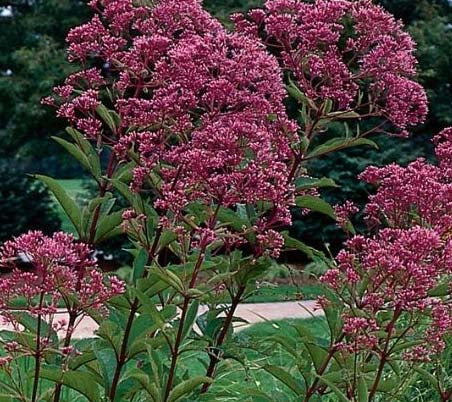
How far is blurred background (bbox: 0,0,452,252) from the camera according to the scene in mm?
10992

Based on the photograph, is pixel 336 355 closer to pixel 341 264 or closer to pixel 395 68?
pixel 341 264

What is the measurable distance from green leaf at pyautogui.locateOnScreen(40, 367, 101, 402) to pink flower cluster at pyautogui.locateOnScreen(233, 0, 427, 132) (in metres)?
1.01

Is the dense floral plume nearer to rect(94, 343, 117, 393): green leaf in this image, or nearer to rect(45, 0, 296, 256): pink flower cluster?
rect(45, 0, 296, 256): pink flower cluster

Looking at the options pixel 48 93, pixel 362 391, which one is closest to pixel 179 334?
pixel 362 391

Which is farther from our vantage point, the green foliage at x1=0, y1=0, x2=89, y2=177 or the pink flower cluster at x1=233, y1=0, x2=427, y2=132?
the green foliage at x1=0, y1=0, x2=89, y2=177

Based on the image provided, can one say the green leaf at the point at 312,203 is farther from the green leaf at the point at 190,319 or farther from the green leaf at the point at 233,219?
the green leaf at the point at 190,319

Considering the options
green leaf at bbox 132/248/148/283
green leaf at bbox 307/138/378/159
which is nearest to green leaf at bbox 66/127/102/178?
green leaf at bbox 132/248/148/283

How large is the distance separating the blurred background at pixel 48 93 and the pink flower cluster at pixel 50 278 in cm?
870

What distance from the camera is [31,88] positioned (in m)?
11.2

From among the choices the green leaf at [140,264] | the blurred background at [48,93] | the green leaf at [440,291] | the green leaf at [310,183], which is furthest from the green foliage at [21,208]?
the green leaf at [440,291]

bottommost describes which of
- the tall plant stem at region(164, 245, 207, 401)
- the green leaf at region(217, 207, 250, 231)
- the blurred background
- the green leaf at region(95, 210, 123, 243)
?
the blurred background

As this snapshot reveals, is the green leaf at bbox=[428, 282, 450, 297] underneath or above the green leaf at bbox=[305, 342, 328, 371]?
above

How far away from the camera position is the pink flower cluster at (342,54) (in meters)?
2.41

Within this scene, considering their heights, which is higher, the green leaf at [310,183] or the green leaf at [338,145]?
the green leaf at [338,145]
